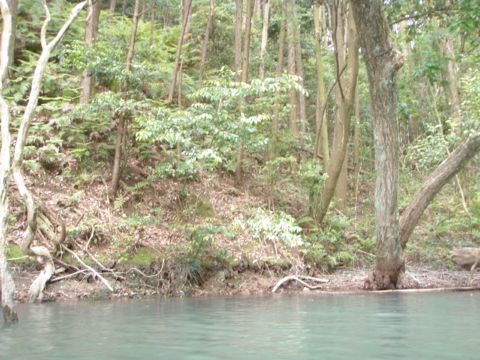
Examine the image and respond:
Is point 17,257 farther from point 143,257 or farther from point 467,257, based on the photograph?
point 467,257

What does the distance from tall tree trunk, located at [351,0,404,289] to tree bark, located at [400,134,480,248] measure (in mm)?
835

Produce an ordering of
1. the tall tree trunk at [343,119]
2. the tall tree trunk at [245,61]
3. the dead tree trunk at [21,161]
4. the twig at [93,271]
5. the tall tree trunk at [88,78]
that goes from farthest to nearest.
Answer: the tall tree trunk at [245,61]
the tall tree trunk at [88,78]
the tall tree trunk at [343,119]
the twig at [93,271]
the dead tree trunk at [21,161]

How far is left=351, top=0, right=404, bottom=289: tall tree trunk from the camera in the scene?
384 inches

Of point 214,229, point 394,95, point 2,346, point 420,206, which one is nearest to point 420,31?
point 394,95

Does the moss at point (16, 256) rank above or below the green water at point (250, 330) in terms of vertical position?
above

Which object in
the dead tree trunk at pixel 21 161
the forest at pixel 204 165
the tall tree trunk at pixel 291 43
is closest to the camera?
the dead tree trunk at pixel 21 161

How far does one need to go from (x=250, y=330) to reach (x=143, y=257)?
5682 mm

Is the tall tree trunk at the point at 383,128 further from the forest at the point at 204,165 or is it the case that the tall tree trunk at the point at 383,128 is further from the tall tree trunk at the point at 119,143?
the tall tree trunk at the point at 119,143

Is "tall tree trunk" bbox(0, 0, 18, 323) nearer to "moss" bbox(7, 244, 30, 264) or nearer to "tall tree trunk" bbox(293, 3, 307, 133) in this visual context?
"moss" bbox(7, 244, 30, 264)

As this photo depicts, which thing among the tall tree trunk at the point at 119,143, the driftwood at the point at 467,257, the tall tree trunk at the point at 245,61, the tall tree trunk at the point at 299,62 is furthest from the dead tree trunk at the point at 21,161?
the driftwood at the point at 467,257

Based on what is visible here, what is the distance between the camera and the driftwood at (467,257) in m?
13.6

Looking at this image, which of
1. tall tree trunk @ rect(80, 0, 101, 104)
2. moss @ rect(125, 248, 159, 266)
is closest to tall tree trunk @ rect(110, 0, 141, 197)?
tall tree trunk @ rect(80, 0, 101, 104)

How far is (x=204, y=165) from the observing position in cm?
1166

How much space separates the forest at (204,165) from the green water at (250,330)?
118cm
